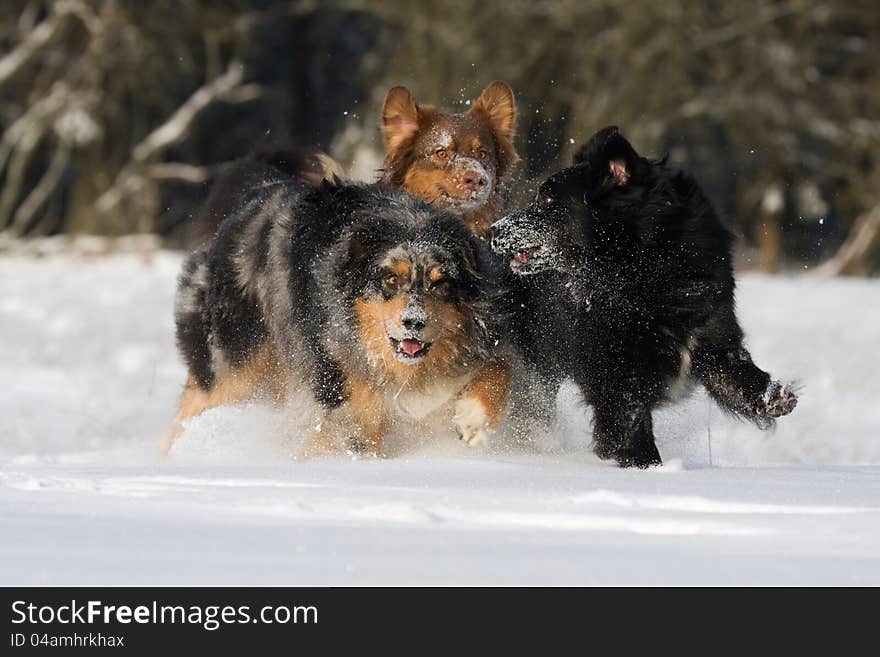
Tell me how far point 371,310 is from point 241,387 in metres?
1.52

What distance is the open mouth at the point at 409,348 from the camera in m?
6.13

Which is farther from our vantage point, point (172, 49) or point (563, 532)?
point (172, 49)

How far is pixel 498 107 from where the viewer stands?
7.42 metres

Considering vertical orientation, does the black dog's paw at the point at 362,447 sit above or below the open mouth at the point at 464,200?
below

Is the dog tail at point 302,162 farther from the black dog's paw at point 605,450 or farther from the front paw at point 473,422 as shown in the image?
the black dog's paw at point 605,450

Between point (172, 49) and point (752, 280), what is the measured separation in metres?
10.8

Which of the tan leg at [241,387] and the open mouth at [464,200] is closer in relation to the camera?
the open mouth at [464,200]

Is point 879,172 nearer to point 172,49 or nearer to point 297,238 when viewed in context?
point 172,49

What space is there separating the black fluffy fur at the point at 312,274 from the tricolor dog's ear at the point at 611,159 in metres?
0.66

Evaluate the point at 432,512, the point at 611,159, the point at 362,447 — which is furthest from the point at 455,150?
the point at 432,512

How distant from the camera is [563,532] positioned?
164 inches

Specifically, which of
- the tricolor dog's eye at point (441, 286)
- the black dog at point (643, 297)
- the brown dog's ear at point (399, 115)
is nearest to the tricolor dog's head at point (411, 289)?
the tricolor dog's eye at point (441, 286)

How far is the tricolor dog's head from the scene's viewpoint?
604 centimetres
